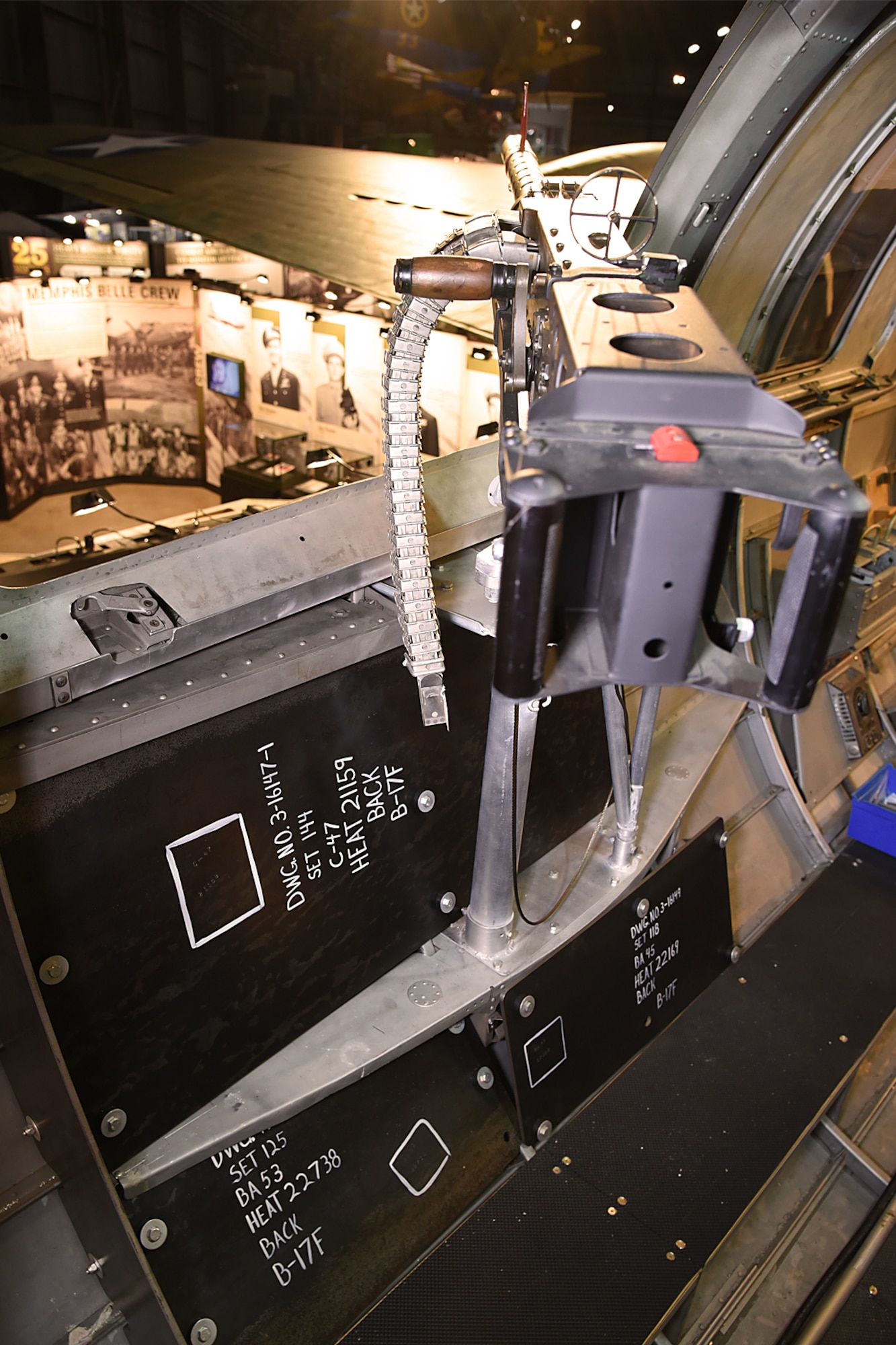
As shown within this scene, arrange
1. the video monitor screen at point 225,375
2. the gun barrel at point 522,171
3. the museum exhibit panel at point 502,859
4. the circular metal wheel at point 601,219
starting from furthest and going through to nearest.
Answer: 1. the video monitor screen at point 225,375
2. the gun barrel at point 522,171
3. the circular metal wheel at point 601,219
4. the museum exhibit panel at point 502,859

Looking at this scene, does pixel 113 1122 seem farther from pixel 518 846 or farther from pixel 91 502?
pixel 91 502

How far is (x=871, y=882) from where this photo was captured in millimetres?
2949

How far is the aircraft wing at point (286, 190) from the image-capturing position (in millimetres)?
3861

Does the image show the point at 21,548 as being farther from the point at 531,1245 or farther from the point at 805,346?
the point at 531,1245

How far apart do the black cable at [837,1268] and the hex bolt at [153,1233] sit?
1.30m

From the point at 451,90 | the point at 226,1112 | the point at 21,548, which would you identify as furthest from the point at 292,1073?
the point at 451,90

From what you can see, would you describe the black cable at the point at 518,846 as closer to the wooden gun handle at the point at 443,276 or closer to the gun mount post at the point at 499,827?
the gun mount post at the point at 499,827

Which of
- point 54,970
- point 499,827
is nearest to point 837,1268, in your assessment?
point 499,827

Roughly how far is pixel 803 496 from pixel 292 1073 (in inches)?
54.2

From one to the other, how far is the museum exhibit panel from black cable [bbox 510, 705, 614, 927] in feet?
0.05

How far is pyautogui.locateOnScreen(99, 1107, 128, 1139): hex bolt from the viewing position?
4.79ft

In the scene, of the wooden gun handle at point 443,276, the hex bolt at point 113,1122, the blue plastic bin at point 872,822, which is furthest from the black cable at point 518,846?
the blue plastic bin at point 872,822

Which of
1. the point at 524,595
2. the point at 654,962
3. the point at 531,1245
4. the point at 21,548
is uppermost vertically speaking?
the point at 524,595

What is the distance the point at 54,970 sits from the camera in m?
1.37
